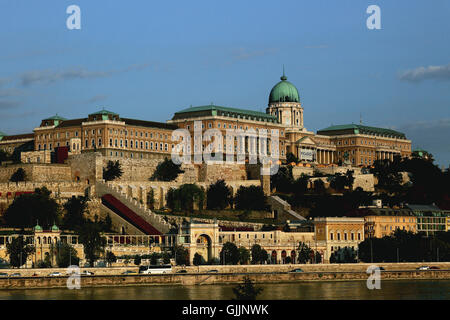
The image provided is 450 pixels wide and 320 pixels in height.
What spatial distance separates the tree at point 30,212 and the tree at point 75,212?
1.56m

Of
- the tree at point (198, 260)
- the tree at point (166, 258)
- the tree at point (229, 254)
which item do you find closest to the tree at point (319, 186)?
the tree at point (229, 254)

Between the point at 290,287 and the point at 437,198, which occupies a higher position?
the point at 437,198

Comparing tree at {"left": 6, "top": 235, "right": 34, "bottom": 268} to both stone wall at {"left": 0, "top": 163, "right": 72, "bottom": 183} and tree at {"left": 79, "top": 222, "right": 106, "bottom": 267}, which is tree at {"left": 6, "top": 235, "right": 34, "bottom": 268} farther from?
stone wall at {"left": 0, "top": 163, "right": 72, "bottom": 183}

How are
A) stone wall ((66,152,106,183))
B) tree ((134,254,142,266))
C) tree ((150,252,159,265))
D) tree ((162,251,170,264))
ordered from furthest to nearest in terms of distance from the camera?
stone wall ((66,152,106,183)), tree ((134,254,142,266)), tree ((162,251,170,264)), tree ((150,252,159,265))

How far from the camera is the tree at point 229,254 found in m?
127

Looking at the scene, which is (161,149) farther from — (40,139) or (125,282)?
(125,282)

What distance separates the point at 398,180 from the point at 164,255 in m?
61.9

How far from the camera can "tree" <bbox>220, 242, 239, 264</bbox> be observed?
127m

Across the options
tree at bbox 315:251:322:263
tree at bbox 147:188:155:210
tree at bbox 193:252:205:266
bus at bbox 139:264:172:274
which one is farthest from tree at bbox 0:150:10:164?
bus at bbox 139:264:172:274

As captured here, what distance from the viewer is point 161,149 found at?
566ft

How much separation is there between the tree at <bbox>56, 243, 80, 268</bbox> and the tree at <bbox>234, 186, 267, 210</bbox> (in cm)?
4125
